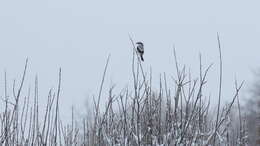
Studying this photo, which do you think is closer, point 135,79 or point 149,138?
point 135,79

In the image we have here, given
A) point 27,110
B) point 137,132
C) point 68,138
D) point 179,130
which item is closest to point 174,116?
point 179,130

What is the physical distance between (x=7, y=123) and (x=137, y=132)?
1049 millimetres

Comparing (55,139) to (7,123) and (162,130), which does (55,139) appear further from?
(162,130)

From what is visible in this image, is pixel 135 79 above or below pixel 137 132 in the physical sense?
above

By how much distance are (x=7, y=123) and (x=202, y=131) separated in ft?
5.05

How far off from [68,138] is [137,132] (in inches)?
29.8

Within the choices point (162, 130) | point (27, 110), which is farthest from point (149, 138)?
point (27, 110)

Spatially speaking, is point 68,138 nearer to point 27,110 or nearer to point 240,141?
point 27,110

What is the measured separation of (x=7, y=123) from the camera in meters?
3.91

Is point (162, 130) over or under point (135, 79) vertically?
under

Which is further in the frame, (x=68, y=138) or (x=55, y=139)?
(x=68, y=138)

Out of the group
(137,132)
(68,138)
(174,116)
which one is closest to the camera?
(137,132)

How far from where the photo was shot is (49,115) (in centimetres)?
381

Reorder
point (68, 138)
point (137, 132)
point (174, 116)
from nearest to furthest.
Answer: point (137, 132)
point (174, 116)
point (68, 138)
